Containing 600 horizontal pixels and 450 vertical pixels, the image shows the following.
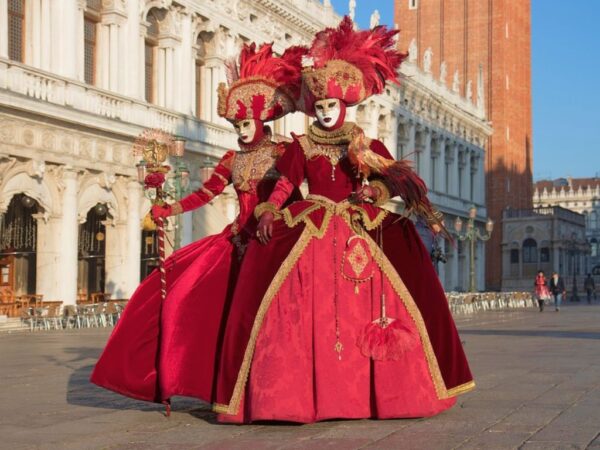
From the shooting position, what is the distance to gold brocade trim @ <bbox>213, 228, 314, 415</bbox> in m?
5.46

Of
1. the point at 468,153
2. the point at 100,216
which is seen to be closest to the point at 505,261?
the point at 468,153

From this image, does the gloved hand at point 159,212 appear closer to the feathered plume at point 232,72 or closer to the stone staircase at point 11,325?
the feathered plume at point 232,72

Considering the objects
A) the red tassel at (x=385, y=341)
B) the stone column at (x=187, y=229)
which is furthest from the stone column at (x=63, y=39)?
the red tassel at (x=385, y=341)

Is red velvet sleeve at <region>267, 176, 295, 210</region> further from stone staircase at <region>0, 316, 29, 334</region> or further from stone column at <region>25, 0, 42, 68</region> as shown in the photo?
stone column at <region>25, 0, 42, 68</region>

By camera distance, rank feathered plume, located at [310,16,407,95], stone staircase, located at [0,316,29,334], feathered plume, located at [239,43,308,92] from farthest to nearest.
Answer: stone staircase, located at [0,316,29,334] < feathered plume, located at [239,43,308,92] < feathered plume, located at [310,16,407,95]

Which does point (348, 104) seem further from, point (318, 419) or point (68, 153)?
point (68, 153)

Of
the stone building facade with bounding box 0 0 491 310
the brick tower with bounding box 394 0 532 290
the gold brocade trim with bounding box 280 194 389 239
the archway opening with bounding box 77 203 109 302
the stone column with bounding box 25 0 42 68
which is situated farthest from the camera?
the brick tower with bounding box 394 0 532 290

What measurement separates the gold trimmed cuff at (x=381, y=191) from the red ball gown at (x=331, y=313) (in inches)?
2.5

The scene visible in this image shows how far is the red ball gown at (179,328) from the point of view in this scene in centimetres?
579

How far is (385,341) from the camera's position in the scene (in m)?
5.47

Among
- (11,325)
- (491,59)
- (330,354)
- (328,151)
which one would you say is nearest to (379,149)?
(328,151)

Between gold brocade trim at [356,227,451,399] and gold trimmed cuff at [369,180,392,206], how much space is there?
21 cm

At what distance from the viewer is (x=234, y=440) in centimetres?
502

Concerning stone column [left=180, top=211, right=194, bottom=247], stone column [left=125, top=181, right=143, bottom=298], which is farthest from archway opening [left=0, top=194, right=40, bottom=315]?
stone column [left=180, top=211, right=194, bottom=247]
